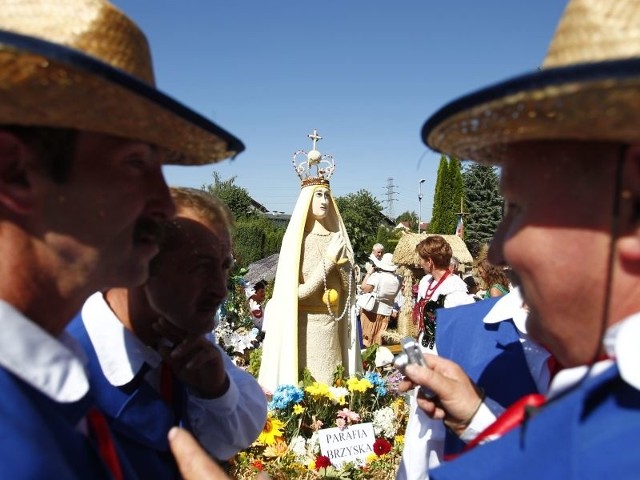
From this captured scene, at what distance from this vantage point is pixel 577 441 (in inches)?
34.6

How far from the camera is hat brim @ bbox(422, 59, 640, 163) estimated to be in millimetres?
723

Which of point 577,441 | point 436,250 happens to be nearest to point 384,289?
point 436,250

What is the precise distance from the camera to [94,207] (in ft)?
3.16

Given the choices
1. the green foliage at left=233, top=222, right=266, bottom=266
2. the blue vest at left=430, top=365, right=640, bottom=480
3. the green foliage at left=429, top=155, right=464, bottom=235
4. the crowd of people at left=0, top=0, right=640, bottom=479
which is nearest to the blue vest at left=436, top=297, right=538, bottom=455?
the crowd of people at left=0, top=0, right=640, bottom=479

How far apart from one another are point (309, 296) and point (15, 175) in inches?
174

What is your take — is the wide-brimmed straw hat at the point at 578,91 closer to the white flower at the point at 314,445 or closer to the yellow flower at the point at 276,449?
the yellow flower at the point at 276,449

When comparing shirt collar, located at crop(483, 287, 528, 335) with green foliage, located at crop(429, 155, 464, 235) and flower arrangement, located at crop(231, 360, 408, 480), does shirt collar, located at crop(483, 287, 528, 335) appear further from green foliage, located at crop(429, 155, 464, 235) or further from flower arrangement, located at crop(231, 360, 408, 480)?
green foliage, located at crop(429, 155, 464, 235)

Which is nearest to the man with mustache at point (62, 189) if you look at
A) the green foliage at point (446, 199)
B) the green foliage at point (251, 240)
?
the green foliage at point (251, 240)

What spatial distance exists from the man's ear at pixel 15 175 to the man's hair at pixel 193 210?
1.74 ft

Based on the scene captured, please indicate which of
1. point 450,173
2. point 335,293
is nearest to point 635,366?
point 335,293

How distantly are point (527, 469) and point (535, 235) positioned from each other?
41 centimetres

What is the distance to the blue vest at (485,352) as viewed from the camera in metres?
1.68

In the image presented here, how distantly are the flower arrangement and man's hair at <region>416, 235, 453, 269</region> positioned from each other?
5.39 ft

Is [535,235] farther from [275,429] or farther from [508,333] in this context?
[275,429]
